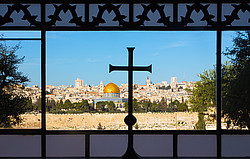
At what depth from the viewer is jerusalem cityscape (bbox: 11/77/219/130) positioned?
4074mm

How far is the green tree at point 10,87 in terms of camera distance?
416cm

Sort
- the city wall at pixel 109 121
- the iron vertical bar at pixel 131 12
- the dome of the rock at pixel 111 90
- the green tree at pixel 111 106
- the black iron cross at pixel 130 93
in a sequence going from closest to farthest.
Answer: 1. the black iron cross at pixel 130 93
2. the iron vertical bar at pixel 131 12
3. the city wall at pixel 109 121
4. the dome of the rock at pixel 111 90
5. the green tree at pixel 111 106

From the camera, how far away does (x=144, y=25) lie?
3873 millimetres

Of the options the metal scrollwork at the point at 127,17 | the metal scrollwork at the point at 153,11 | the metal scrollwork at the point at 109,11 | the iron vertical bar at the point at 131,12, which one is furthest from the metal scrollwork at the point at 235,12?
the metal scrollwork at the point at 109,11

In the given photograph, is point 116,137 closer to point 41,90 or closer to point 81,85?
point 81,85

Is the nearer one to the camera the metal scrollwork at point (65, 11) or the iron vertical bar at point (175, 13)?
the metal scrollwork at point (65, 11)

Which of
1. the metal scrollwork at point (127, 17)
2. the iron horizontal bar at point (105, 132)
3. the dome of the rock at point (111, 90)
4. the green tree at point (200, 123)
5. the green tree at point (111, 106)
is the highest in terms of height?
the metal scrollwork at point (127, 17)

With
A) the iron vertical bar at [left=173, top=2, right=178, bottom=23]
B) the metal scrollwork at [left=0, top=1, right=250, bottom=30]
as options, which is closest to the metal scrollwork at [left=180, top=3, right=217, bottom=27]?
the metal scrollwork at [left=0, top=1, right=250, bottom=30]

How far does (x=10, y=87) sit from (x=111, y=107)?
1.80 metres

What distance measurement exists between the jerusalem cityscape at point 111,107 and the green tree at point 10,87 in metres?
0.16

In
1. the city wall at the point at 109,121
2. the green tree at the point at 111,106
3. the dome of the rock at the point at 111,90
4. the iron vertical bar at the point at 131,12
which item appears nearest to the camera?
the iron vertical bar at the point at 131,12

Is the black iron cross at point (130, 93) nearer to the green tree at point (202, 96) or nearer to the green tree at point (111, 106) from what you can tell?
the green tree at point (111, 106)

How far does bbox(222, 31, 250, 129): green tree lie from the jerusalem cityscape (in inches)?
13.0

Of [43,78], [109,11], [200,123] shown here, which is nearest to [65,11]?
[109,11]
